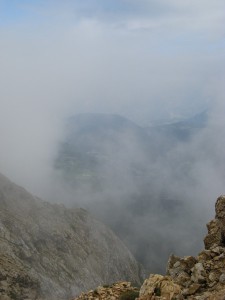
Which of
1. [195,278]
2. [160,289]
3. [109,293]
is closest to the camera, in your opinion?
[195,278]

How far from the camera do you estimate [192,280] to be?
32.8 m

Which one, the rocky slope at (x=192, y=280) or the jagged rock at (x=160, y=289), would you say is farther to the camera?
the jagged rock at (x=160, y=289)

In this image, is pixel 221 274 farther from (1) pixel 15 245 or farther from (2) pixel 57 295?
(1) pixel 15 245

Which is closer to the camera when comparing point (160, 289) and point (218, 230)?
point (160, 289)

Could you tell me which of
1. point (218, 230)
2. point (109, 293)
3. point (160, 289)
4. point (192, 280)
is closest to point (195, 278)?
point (192, 280)

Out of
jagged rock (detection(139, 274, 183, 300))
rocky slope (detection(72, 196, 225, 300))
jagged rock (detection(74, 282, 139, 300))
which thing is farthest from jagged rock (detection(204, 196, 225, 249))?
jagged rock (detection(74, 282, 139, 300))

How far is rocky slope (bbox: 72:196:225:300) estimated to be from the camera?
100 ft

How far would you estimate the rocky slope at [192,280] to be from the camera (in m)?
30.6

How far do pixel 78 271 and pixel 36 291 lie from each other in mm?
53633

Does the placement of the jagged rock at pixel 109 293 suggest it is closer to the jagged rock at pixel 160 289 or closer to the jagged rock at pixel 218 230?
the jagged rock at pixel 160 289

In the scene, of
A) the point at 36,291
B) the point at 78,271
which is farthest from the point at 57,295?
the point at 78,271

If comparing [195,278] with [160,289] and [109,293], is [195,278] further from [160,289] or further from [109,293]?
[109,293]

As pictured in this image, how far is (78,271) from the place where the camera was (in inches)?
7579

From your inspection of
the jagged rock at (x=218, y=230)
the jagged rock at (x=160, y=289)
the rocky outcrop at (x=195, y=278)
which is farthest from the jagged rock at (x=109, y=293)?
the jagged rock at (x=218, y=230)
